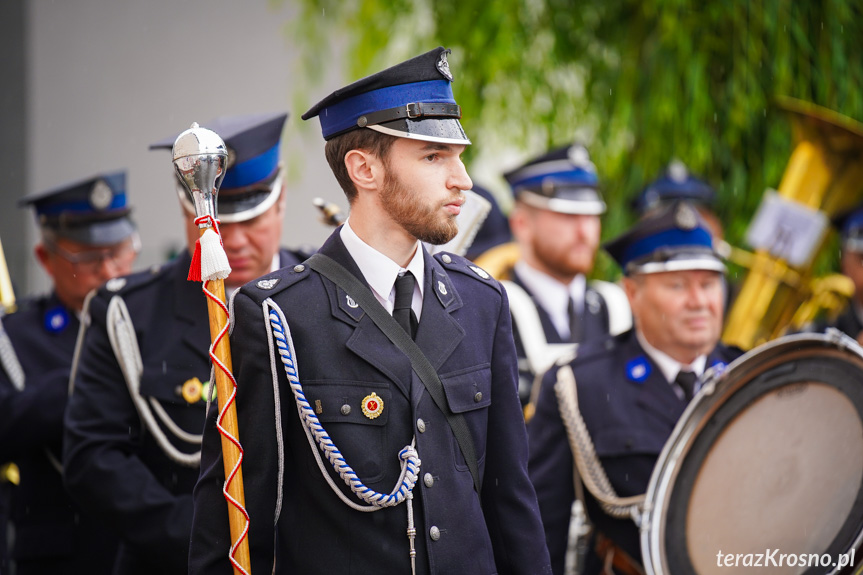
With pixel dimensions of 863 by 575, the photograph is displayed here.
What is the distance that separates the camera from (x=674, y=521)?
12.1ft

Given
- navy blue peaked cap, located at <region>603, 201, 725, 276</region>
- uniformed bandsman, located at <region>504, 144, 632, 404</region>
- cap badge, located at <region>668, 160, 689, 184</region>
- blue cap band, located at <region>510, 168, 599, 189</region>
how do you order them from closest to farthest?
1. navy blue peaked cap, located at <region>603, 201, 725, 276</region>
2. uniformed bandsman, located at <region>504, 144, 632, 404</region>
3. blue cap band, located at <region>510, 168, 599, 189</region>
4. cap badge, located at <region>668, 160, 689, 184</region>

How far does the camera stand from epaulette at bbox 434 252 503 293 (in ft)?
10.2

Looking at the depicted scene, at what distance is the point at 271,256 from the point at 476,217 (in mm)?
790

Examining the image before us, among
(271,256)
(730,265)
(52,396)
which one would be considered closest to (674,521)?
(271,256)

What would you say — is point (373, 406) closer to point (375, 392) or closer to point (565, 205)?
point (375, 392)

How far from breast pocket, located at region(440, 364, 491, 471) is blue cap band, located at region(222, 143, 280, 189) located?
4.49 feet

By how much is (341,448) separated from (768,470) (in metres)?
1.54

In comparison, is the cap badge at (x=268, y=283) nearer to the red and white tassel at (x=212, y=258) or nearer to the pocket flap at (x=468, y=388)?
the red and white tassel at (x=212, y=258)

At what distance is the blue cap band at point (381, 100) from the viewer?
2787 millimetres

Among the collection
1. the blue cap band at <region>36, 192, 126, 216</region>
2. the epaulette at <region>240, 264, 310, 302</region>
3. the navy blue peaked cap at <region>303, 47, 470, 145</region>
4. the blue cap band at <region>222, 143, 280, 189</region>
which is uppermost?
the navy blue peaked cap at <region>303, 47, 470, 145</region>

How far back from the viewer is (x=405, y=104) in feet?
9.10

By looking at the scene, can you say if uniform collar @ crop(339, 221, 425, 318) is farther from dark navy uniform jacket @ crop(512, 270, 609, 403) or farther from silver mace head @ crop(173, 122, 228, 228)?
dark navy uniform jacket @ crop(512, 270, 609, 403)

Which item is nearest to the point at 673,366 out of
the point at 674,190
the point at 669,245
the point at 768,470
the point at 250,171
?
the point at 669,245

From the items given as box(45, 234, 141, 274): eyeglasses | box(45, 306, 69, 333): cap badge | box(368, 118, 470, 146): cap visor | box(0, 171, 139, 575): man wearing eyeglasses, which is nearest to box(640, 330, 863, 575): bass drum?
box(368, 118, 470, 146): cap visor
